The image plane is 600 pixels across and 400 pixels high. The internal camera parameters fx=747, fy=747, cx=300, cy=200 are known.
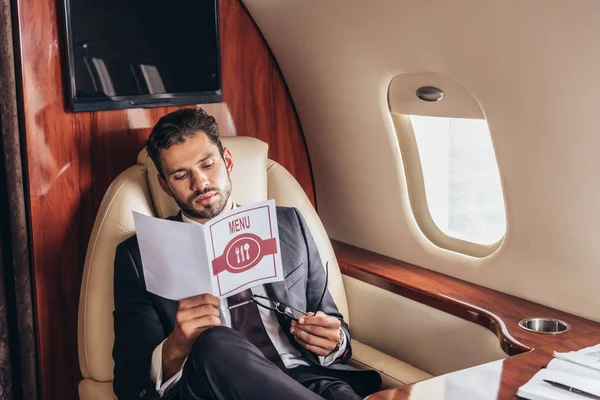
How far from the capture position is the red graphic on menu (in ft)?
6.03

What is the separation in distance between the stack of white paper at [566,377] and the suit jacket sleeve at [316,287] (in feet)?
2.40

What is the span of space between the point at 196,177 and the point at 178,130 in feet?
0.50

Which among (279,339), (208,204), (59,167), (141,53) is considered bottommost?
(279,339)

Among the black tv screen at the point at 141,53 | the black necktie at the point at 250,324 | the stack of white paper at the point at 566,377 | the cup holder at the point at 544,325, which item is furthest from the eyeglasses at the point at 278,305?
the black tv screen at the point at 141,53

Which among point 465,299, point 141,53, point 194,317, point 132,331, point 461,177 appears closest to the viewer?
point 194,317

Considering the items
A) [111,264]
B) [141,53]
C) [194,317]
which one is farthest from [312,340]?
[141,53]

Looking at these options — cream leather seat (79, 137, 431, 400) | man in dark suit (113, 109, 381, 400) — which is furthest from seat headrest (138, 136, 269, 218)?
man in dark suit (113, 109, 381, 400)

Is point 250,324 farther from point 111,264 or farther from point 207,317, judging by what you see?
point 111,264

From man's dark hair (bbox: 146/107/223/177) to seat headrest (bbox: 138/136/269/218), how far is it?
16cm

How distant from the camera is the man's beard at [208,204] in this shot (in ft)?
7.41

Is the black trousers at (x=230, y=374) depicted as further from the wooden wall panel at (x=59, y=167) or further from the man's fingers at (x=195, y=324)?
the wooden wall panel at (x=59, y=167)

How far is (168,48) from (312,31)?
52cm

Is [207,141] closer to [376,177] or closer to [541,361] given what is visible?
[376,177]

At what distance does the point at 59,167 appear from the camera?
2.50 metres
